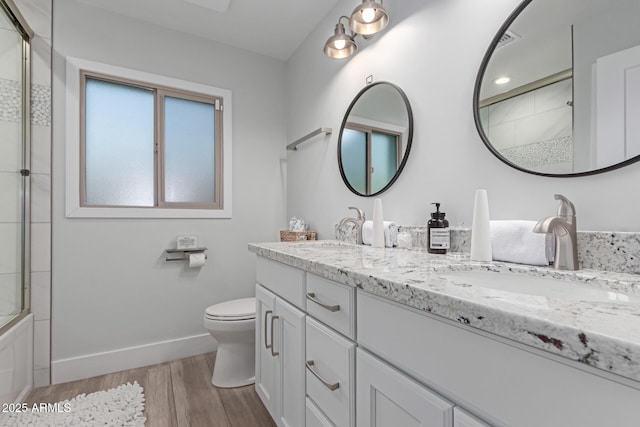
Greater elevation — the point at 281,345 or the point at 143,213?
the point at 143,213

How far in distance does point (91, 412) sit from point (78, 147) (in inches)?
62.7

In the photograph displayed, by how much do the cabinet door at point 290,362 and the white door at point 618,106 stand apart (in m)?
1.08

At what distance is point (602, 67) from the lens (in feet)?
2.86

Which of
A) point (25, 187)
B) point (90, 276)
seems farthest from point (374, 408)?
point (25, 187)

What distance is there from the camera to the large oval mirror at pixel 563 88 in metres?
0.83

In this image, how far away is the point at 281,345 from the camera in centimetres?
132

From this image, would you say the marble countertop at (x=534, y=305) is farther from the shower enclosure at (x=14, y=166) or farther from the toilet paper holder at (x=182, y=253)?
the shower enclosure at (x=14, y=166)

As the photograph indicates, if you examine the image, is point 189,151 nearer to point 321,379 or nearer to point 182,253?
point 182,253

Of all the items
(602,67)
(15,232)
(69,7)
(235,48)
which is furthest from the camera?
(235,48)

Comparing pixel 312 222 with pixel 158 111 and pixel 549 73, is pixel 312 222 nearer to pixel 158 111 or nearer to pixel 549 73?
pixel 158 111

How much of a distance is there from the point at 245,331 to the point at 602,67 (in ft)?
6.38

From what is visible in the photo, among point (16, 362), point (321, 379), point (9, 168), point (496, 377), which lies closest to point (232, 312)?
point (321, 379)

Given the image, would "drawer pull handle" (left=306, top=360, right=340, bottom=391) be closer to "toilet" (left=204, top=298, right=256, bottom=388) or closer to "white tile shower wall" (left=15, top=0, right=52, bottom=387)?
"toilet" (left=204, top=298, right=256, bottom=388)

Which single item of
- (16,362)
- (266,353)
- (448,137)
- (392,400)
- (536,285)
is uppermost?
(448,137)
